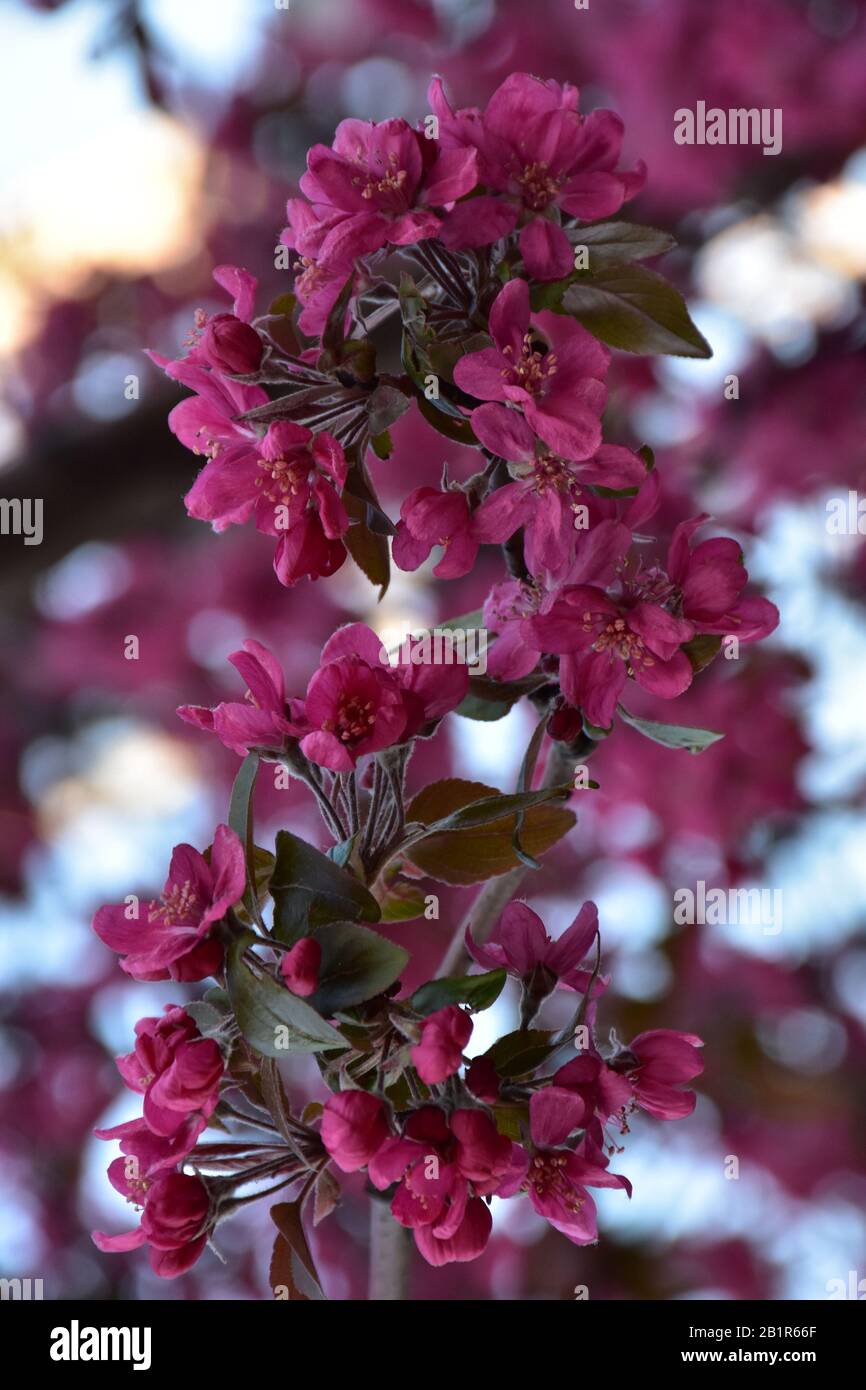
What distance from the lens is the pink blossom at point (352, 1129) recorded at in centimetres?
48

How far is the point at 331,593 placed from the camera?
2.02m

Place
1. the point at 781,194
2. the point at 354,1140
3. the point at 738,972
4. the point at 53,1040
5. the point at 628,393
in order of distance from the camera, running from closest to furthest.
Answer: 1. the point at 354,1140
2. the point at 781,194
3. the point at 628,393
4. the point at 738,972
5. the point at 53,1040

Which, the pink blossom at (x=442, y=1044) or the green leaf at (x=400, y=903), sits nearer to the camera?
the pink blossom at (x=442, y=1044)

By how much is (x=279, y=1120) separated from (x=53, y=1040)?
1749 millimetres

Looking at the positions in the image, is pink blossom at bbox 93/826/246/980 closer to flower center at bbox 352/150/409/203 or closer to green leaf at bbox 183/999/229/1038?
green leaf at bbox 183/999/229/1038

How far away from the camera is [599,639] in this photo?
543 mm

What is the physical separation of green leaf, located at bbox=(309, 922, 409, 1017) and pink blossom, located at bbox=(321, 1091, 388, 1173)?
31 mm

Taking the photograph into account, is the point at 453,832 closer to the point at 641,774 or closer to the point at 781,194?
the point at 641,774

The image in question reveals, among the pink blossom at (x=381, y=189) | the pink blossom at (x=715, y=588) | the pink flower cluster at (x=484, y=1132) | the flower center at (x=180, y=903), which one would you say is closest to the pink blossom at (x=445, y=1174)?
the pink flower cluster at (x=484, y=1132)

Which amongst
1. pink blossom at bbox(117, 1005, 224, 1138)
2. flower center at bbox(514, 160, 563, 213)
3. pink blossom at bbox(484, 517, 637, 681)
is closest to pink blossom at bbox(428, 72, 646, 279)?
flower center at bbox(514, 160, 563, 213)

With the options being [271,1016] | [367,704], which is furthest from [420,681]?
[271,1016]

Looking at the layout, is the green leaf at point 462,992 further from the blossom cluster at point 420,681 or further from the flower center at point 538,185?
the flower center at point 538,185

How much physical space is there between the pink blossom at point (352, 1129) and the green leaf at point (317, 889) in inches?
2.4
